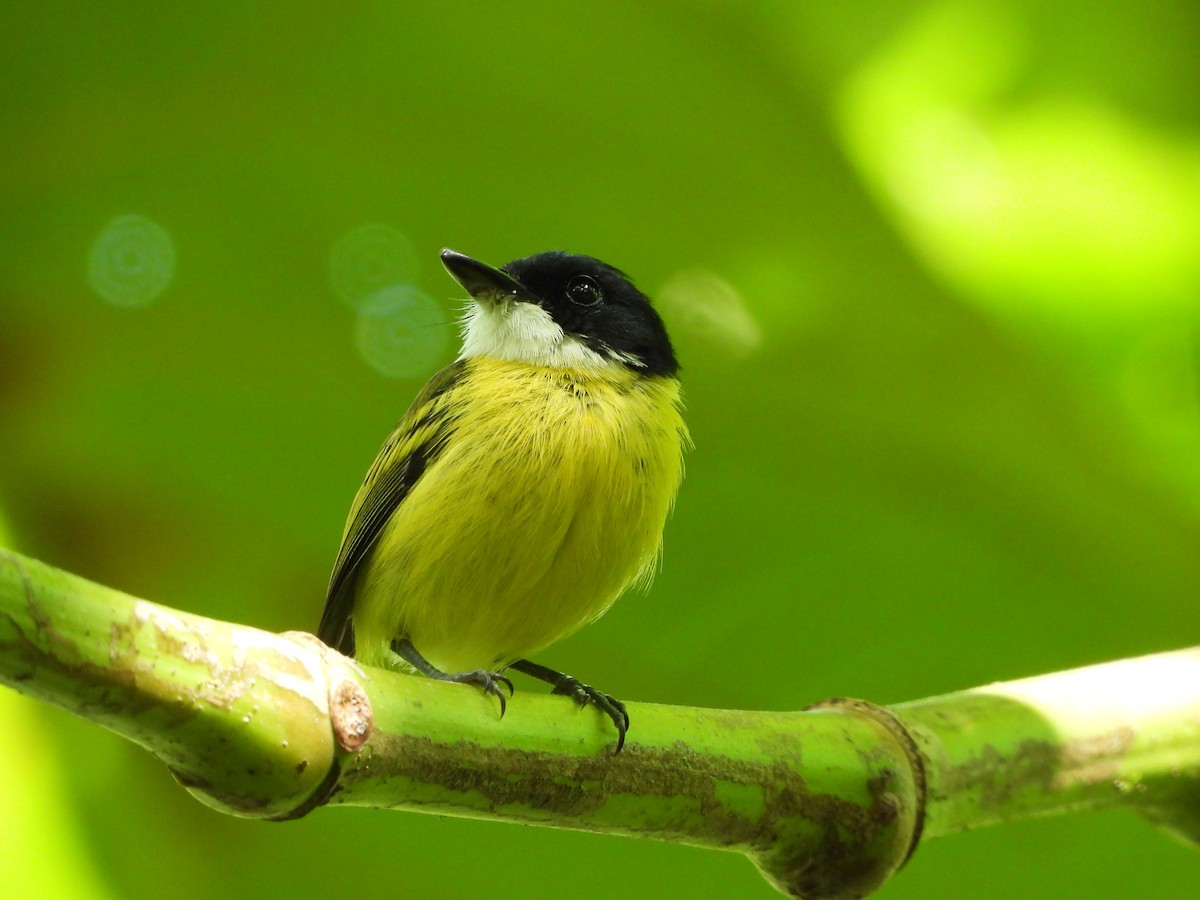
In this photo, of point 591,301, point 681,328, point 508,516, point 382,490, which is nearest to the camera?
point 508,516

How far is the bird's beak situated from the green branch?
162cm

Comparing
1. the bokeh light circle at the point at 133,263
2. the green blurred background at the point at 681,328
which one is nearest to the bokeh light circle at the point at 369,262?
the green blurred background at the point at 681,328

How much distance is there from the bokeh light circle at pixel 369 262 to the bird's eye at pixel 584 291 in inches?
18.3

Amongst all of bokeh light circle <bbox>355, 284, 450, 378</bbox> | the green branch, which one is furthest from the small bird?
the green branch

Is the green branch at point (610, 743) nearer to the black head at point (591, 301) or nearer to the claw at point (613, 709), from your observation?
the claw at point (613, 709)

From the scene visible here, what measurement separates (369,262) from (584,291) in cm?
64

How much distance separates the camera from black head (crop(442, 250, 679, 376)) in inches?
143

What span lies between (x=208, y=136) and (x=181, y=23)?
12.2 inches

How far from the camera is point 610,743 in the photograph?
2.04 metres

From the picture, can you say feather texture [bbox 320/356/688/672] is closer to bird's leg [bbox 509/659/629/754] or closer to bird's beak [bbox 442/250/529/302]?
bird's leg [bbox 509/659/629/754]

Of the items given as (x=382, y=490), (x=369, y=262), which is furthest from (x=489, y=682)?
(x=369, y=262)

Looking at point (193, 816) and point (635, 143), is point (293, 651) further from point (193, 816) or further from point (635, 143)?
point (635, 143)

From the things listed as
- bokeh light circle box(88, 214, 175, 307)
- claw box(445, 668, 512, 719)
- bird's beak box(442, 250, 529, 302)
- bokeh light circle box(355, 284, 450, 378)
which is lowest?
claw box(445, 668, 512, 719)

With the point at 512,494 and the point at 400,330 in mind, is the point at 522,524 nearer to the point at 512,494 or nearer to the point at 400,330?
the point at 512,494
